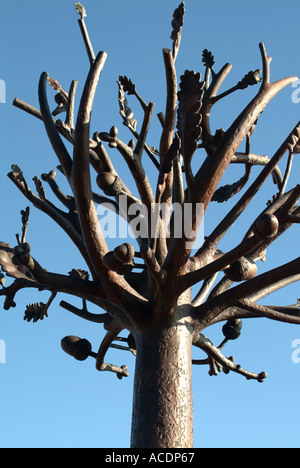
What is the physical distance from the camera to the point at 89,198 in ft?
13.7

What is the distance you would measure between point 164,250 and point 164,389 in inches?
36.5

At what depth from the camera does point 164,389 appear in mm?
3982

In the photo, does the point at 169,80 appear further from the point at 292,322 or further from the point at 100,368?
the point at 100,368

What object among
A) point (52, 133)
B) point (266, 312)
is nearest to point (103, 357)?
point (266, 312)

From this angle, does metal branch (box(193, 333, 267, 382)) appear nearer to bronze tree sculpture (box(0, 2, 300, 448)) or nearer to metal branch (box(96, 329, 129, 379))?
bronze tree sculpture (box(0, 2, 300, 448))

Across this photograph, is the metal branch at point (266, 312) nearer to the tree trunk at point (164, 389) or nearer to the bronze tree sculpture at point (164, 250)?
the bronze tree sculpture at point (164, 250)

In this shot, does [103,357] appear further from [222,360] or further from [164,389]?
[164,389]

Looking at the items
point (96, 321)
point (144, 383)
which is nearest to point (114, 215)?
point (96, 321)

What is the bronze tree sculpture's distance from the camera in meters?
3.93

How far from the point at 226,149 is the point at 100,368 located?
1.91m

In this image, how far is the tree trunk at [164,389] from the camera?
12.7 ft

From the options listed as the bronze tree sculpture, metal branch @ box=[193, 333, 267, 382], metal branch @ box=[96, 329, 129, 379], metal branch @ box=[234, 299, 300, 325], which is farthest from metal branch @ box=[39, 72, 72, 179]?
metal branch @ box=[193, 333, 267, 382]
